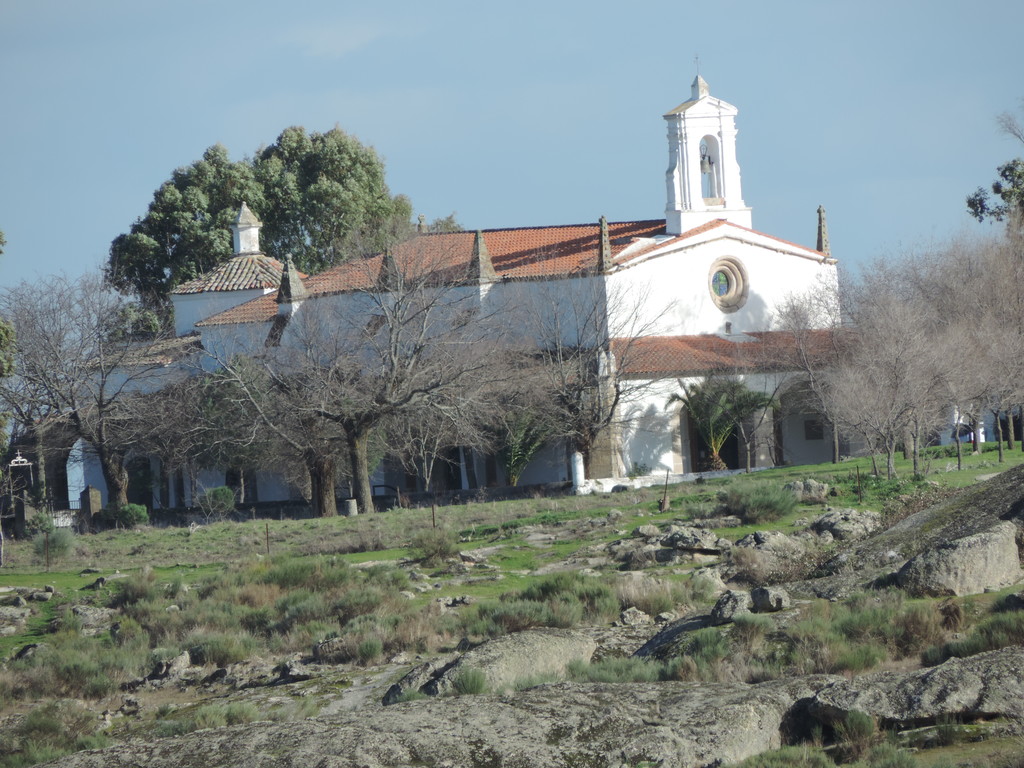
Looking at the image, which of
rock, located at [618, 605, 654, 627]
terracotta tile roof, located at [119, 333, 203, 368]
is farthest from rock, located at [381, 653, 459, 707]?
terracotta tile roof, located at [119, 333, 203, 368]

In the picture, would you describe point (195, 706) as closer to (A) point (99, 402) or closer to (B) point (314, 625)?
(B) point (314, 625)

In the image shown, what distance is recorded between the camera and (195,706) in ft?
53.7

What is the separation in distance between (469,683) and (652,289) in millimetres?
35565

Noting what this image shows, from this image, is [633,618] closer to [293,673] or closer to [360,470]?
[293,673]

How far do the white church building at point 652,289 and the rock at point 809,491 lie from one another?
15.7 meters

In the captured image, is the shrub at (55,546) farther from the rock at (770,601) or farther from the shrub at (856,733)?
the shrub at (856,733)

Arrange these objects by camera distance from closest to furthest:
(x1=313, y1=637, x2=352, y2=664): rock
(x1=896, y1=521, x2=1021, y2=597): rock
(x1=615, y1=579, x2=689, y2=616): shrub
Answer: (x1=896, y1=521, x2=1021, y2=597): rock
(x1=313, y1=637, x2=352, y2=664): rock
(x1=615, y1=579, x2=689, y2=616): shrub

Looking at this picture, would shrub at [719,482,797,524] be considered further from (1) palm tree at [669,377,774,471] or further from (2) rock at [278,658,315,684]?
(1) palm tree at [669,377,774,471]

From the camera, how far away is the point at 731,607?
14656 mm

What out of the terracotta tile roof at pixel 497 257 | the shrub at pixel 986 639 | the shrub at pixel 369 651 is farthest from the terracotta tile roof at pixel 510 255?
the shrub at pixel 986 639

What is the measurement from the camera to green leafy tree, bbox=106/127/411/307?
61.2 metres

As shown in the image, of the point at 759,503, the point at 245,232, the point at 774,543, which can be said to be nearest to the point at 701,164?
the point at 245,232

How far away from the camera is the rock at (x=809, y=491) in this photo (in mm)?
27344

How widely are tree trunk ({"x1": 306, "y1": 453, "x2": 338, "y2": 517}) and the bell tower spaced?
58.2 ft
